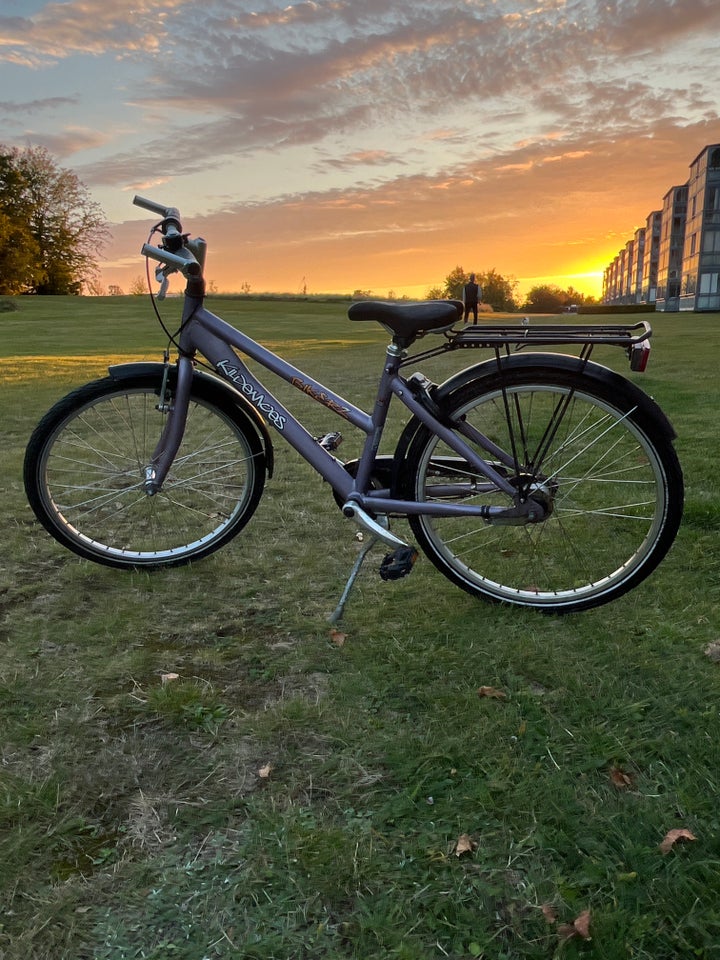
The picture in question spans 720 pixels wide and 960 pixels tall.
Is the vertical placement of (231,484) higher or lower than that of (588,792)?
higher

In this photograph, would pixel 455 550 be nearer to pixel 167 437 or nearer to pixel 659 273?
pixel 167 437

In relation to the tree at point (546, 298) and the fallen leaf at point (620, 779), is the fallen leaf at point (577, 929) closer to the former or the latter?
the fallen leaf at point (620, 779)

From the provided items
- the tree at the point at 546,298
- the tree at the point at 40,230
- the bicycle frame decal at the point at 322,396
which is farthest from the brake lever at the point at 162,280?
the tree at the point at 546,298

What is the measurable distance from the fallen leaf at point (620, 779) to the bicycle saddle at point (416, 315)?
1684 mm

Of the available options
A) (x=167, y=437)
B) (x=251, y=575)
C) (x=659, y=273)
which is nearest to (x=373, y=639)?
(x=251, y=575)

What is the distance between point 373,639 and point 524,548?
1.25m

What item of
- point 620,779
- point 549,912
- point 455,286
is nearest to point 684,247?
point 455,286

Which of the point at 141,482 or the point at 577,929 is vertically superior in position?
the point at 141,482

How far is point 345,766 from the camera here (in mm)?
2068

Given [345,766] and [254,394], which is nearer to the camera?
[345,766]

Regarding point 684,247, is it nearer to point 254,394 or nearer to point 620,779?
point 254,394

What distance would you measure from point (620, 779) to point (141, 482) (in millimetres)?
2610

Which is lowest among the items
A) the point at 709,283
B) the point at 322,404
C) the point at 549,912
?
the point at 549,912

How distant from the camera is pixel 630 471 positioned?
14.9ft
